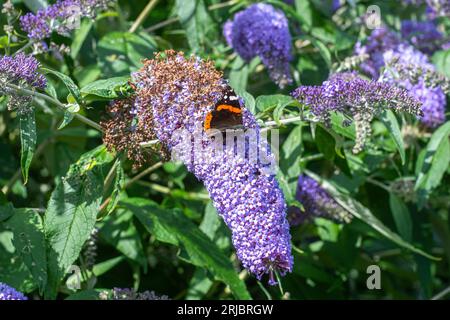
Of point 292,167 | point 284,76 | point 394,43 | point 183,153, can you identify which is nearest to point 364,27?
point 394,43

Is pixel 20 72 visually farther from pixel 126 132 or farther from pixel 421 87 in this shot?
pixel 421 87

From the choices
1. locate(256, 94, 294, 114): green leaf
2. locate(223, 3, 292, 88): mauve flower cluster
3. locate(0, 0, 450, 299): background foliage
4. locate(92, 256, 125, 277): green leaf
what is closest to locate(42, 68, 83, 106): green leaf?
locate(0, 0, 450, 299): background foliage

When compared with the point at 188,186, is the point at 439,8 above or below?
above

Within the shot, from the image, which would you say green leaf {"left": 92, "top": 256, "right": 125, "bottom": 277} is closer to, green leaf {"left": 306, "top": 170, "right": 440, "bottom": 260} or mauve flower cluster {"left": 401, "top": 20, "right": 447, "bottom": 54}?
green leaf {"left": 306, "top": 170, "right": 440, "bottom": 260}

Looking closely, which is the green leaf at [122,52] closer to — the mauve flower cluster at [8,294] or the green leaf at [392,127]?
the green leaf at [392,127]

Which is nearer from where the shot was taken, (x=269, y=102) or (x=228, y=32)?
(x=269, y=102)

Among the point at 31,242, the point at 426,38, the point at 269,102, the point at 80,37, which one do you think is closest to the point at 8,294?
the point at 31,242

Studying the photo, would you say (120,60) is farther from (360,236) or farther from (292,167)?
(360,236)
